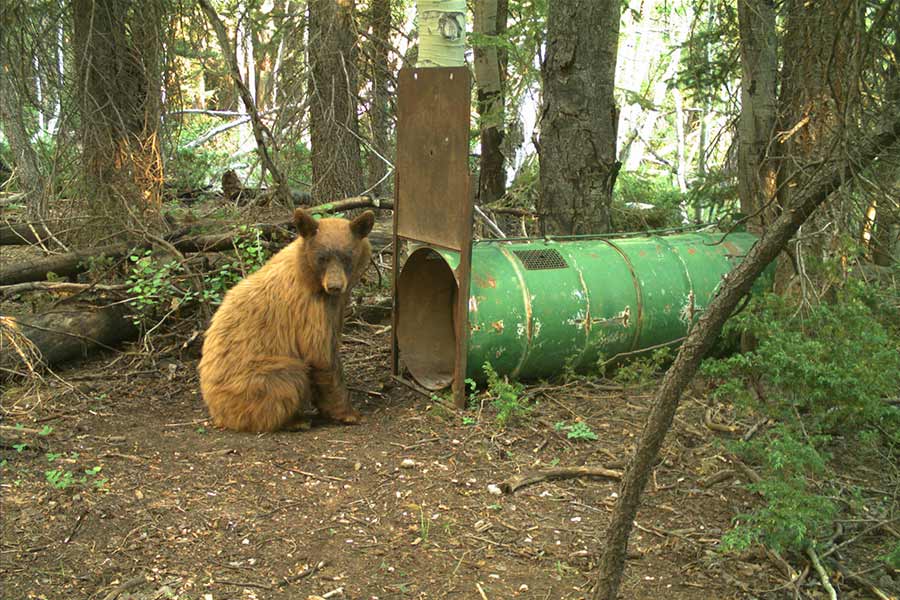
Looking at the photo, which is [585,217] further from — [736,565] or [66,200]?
[66,200]

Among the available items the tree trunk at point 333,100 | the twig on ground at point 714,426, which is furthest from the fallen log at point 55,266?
the twig on ground at point 714,426

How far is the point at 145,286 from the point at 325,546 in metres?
3.94

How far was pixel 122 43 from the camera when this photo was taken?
26.2 feet

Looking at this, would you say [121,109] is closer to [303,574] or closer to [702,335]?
[303,574]

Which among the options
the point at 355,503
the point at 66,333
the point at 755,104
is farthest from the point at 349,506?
the point at 755,104

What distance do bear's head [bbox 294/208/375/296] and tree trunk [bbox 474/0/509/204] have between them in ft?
17.1

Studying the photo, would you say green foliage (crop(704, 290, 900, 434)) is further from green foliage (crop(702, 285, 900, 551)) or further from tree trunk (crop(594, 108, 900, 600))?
tree trunk (crop(594, 108, 900, 600))

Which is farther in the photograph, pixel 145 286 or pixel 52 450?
pixel 145 286

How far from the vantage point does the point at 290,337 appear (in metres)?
6.12

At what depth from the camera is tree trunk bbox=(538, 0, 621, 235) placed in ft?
25.6

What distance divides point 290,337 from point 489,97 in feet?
21.0

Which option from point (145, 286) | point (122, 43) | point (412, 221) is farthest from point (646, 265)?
point (122, 43)

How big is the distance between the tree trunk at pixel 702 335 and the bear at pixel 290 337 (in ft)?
9.99

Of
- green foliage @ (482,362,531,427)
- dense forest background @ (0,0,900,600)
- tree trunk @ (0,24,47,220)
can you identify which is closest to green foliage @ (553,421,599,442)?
dense forest background @ (0,0,900,600)
